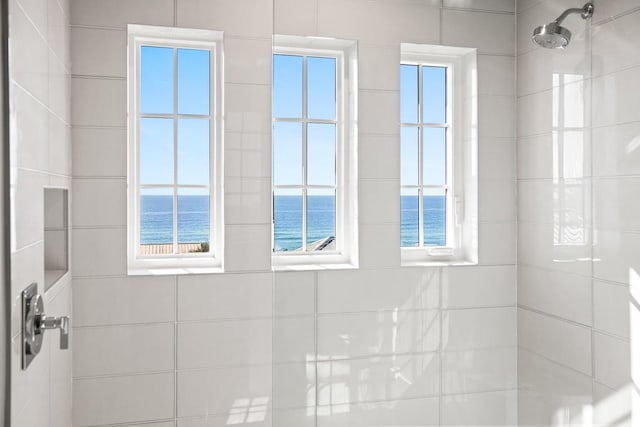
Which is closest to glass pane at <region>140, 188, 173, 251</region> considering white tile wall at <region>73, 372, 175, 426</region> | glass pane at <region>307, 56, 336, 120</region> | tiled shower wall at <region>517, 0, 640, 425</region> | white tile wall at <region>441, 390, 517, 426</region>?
white tile wall at <region>73, 372, 175, 426</region>

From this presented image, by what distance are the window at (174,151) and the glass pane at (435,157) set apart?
36.8 inches

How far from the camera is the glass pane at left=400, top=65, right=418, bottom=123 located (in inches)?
52.2

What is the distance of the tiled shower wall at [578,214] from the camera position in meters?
1.14

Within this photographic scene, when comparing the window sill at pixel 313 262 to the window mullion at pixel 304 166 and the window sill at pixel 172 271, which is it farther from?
the window sill at pixel 172 271

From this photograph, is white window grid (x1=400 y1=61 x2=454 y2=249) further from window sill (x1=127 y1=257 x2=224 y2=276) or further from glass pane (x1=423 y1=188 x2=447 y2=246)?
window sill (x1=127 y1=257 x2=224 y2=276)

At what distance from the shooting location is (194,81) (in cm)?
204

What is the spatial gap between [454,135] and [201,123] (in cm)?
113

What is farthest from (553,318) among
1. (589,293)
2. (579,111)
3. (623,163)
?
(579,111)

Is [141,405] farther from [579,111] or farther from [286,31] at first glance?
[579,111]

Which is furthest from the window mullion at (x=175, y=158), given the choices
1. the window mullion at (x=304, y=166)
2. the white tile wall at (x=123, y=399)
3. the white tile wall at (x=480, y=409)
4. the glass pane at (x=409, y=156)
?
the white tile wall at (x=480, y=409)

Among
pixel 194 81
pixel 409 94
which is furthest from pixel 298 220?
pixel 194 81

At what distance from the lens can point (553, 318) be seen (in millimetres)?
1228

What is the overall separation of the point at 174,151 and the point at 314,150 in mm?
782

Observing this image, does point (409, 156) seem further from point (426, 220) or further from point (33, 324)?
point (33, 324)
